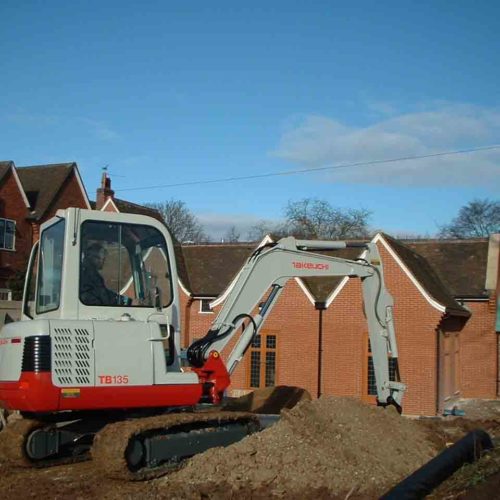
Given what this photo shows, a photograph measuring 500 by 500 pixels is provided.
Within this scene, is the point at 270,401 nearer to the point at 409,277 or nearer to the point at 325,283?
the point at 409,277

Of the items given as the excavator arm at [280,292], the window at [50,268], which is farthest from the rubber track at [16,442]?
the excavator arm at [280,292]

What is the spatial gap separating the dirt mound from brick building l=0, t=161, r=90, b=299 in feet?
89.5

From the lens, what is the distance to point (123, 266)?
944 cm

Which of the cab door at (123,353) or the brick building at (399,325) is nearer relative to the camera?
the cab door at (123,353)

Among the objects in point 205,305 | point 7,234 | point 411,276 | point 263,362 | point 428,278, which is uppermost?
point 7,234

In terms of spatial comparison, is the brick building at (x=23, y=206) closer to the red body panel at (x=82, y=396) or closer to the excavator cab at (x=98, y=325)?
the excavator cab at (x=98, y=325)

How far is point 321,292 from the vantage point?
88.6ft

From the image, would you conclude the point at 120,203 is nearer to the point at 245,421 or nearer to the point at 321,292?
the point at 321,292

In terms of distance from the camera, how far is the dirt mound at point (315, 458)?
27.6 ft

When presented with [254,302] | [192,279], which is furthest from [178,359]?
[192,279]

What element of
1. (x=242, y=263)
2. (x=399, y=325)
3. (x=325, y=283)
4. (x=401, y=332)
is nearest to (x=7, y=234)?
(x=242, y=263)

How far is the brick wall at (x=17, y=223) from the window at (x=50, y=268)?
2785 centimetres

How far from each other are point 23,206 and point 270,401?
25.7 m

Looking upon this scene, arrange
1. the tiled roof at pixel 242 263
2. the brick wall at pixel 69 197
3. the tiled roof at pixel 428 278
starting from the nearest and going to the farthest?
the tiled roof at pixel 428 278, the tiled roof at pixel 242 263, the brick wall at pixel 69 197
